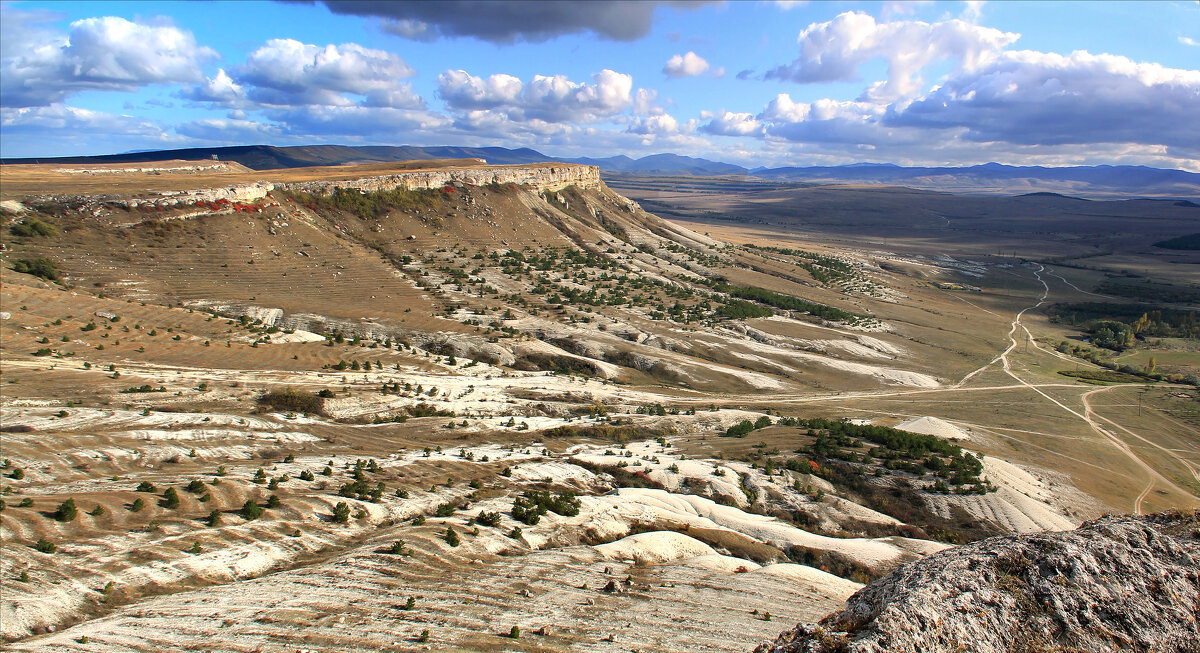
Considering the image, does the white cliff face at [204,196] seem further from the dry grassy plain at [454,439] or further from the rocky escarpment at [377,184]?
the dry grassy plain at [454,439]

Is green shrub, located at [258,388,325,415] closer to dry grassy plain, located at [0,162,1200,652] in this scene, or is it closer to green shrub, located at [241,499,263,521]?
dry grassy plain, located at [0,162,1200,652]

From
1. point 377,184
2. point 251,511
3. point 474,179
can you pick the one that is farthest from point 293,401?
point 474,179

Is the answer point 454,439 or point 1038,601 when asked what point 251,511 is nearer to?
point 454,439

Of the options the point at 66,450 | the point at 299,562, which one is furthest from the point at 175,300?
the point at 299,562

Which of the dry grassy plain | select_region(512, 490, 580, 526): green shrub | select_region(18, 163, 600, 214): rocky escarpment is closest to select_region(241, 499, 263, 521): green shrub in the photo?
the dry grassy plain

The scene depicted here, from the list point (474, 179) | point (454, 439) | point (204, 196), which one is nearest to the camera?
point (454, 439)

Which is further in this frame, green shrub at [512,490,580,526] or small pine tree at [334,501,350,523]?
green shrub at [512,490,580,526]
